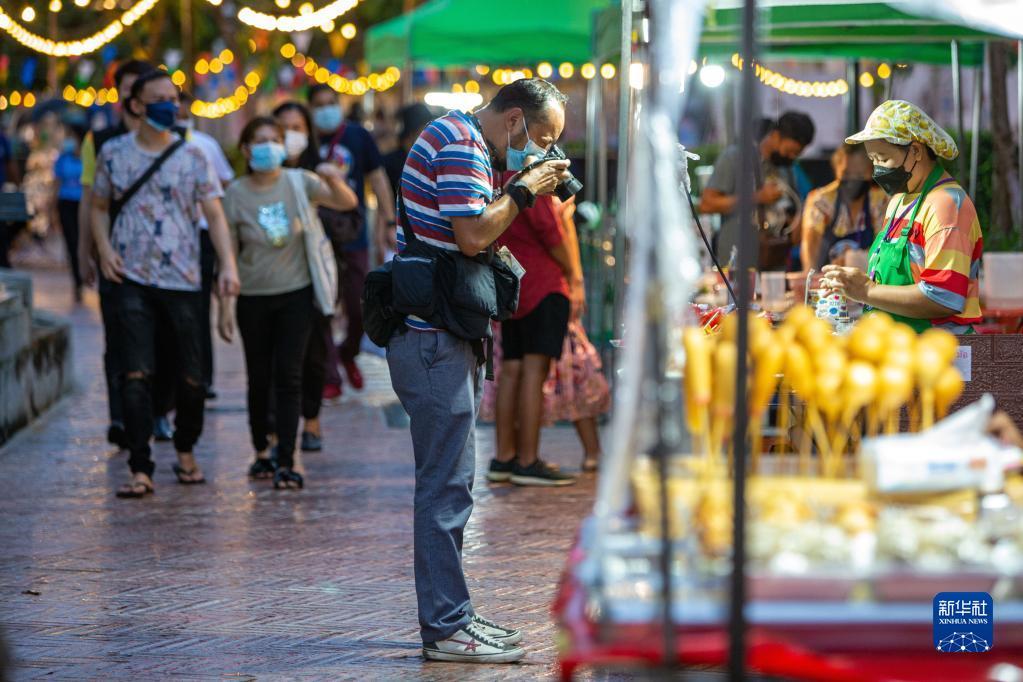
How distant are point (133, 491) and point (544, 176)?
3.85 m

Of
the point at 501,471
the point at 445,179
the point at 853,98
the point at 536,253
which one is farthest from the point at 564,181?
the point at 853,98

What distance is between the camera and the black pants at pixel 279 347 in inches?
301

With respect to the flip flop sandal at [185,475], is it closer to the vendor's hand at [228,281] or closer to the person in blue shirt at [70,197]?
the vendor's hand at [228,281]

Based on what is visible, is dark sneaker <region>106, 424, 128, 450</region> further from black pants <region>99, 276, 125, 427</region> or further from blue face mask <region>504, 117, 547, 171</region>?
blue face mask <region>504, 117, 547, 171</region>

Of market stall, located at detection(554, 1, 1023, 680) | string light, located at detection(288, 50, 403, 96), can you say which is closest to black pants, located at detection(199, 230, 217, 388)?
market stall, located at detection(554, 1, 1023, 680)

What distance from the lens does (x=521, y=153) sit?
4.70 metres

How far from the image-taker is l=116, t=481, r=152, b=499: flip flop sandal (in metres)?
7.59

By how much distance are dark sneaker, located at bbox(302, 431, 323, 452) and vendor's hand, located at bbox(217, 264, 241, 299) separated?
6.21ft

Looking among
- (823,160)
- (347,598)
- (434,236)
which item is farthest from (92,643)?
(823,160)

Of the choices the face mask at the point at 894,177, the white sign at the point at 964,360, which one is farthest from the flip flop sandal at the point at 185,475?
the white sign at the point at 964,360

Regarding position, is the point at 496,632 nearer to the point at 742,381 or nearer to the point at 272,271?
the point at 742,381

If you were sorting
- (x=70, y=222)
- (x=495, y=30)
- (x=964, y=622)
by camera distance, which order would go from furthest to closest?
1. (x=70, y=222)
2. (x=495, y=30)
3. (x=964, y=622)

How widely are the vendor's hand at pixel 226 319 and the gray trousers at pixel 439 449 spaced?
305 centimetres

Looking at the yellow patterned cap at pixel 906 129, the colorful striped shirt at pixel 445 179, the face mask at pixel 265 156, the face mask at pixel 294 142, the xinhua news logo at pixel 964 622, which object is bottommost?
the xinhua news logo at pixel 964 622
